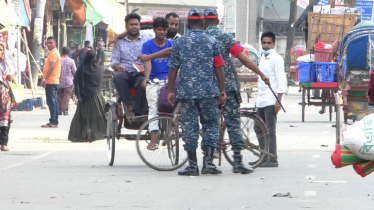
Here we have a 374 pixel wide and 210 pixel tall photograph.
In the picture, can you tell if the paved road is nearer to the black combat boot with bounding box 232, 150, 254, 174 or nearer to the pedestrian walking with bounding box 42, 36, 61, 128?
the black combat boot with bounding box 232, 150, 254, 174

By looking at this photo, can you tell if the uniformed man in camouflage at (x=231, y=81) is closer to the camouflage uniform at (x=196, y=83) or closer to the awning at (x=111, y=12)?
the camouflage uniform at (x=196, y=83)

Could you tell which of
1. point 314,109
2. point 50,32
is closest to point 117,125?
point 314,109

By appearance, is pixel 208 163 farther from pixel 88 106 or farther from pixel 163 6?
pixel 163 6

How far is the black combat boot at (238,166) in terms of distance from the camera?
10547 millimetres

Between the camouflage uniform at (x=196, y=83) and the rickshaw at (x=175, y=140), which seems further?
the rickshaw at (x=175, y=140)

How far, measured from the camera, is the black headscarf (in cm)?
1469

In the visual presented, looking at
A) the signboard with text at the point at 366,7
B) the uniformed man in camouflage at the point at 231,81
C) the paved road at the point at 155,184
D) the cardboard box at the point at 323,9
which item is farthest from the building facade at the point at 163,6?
the uniformed man in camouflage at the point at 231,81

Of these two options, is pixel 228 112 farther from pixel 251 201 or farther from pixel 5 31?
pixel 5 31

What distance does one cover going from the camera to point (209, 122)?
10320mm

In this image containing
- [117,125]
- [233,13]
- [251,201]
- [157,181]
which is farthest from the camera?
[233,13]

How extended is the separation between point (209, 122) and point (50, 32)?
25.2 metres

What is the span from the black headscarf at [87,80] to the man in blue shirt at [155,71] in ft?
11.2

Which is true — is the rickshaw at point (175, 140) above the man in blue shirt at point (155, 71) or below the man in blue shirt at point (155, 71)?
below

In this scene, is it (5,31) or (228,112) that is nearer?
(228,112)
